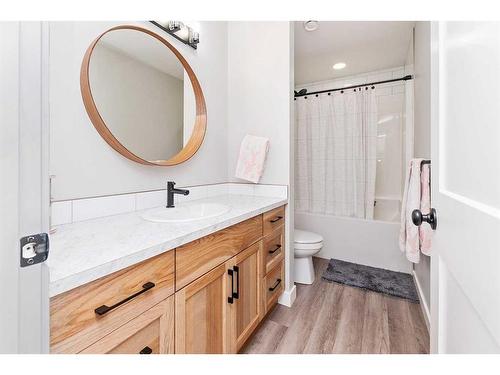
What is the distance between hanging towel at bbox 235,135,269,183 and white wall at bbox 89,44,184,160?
50 centimetres

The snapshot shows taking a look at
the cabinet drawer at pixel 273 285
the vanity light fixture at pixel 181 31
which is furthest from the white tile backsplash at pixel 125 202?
the vanity light fixture at pixel 181 31

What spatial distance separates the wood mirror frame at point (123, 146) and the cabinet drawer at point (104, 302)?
0.71m

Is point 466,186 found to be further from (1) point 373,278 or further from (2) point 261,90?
(1) point 373,278

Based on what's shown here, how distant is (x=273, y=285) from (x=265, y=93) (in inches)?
56.1

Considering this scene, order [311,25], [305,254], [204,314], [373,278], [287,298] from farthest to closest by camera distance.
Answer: [373,278]
[305,254]
[311,25]
[287,298]
[204,314]

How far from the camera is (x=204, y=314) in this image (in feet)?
3.08

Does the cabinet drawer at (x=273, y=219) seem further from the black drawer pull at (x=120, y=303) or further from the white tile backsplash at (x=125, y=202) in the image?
the black drawer pull at (x=120, y=303)

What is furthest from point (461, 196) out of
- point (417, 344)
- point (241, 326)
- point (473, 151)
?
point (417, 344)

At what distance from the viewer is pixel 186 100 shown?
158cm

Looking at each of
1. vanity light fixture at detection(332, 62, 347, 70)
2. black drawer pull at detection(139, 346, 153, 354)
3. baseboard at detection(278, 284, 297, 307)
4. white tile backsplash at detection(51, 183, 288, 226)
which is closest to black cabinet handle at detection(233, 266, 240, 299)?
black drawer pull at detection(139, 346, 153, 354)

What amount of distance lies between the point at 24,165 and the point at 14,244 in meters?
0.12

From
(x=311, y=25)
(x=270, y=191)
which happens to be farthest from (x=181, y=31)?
(x=270, y=191)

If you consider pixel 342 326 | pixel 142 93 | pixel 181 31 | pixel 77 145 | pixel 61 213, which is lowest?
pixel 342 326

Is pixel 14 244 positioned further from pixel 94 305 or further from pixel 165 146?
pixel 165 146
